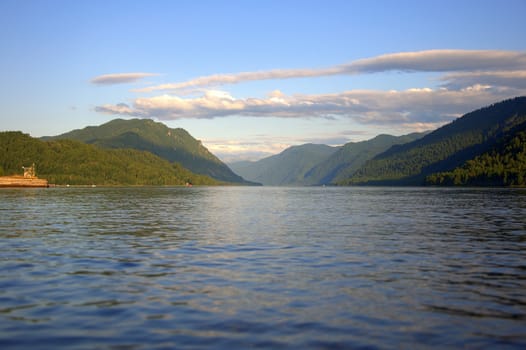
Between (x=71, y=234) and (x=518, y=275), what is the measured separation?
35.8 meters

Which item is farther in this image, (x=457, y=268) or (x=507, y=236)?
(x=507, y=236)

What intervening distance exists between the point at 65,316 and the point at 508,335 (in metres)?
15.5

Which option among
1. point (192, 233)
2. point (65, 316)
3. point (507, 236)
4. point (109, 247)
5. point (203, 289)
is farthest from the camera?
point (192, 233)

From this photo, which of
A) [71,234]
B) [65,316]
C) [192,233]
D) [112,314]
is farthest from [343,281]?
[71,234]

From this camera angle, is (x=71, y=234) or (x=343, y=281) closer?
Answer: (x=343, y=281)

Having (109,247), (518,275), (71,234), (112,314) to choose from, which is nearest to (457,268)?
(518,275)

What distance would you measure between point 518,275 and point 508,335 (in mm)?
11003

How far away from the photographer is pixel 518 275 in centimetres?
2531

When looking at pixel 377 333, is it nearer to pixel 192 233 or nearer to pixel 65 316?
pixel 65 316

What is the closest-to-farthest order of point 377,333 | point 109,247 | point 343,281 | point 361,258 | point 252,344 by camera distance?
point 252,344 → point 377,333 → point 343,281 → point 361,258 → point 109,247

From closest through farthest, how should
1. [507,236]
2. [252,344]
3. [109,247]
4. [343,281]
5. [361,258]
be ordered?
[252,344] → [343,281] → [361,258] → [109,247] → [507,236]

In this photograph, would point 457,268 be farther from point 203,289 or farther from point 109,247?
point 109,247

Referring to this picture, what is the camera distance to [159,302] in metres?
19.9

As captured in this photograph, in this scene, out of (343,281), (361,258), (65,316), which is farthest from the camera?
(361,258)
